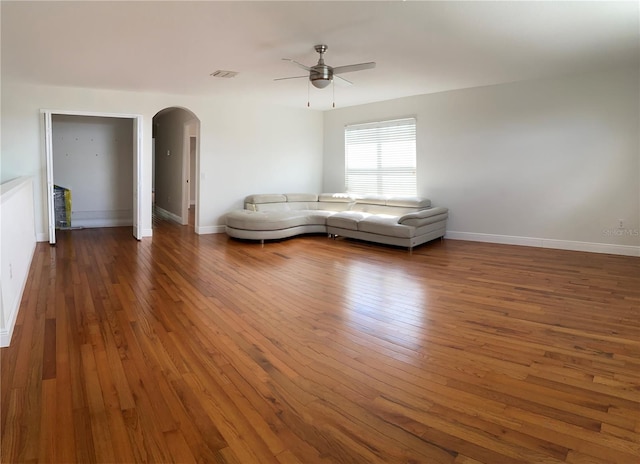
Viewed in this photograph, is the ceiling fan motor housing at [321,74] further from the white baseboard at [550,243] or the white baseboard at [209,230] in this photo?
the white baseboard at [209,230]

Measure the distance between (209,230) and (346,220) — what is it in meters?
2.71

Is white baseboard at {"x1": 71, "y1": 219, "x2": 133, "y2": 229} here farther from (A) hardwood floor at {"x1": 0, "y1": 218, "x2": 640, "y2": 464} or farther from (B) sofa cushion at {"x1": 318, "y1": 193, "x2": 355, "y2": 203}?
(B) sofa cushion at {"x1": 318, "y1": 193, "x2": 355, "y2": 203}

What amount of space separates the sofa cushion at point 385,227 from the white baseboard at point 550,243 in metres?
1.51

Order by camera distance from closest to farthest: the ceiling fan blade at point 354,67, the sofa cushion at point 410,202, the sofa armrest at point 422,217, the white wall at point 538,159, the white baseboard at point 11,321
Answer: the white baseboard at point 11,321
the ceiling fan blade at point 354,67
the white wall at point 538,159
the sofa armrest at point 422,217
the sofa cushion at point 410,202

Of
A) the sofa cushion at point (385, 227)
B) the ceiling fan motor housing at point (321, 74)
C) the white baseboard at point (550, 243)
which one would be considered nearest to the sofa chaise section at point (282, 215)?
the sofa cushion at point (385, 227)

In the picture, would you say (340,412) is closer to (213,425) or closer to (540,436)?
(213,425)

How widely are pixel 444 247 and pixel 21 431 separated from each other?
5871 millimetres

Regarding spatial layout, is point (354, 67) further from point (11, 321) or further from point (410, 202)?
point (11, 321)

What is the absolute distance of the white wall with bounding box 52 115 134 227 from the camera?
8.09 meters

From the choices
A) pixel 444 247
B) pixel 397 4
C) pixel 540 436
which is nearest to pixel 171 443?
pixel 540 436

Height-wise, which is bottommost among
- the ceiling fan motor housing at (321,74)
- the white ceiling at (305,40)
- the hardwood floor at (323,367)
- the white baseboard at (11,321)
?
the hardwood floor at (323,367)

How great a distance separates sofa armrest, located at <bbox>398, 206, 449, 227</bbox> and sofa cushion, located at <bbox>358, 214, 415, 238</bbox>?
0.34 feet

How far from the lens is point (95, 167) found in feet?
27.5

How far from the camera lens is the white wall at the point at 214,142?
6.36 metres
